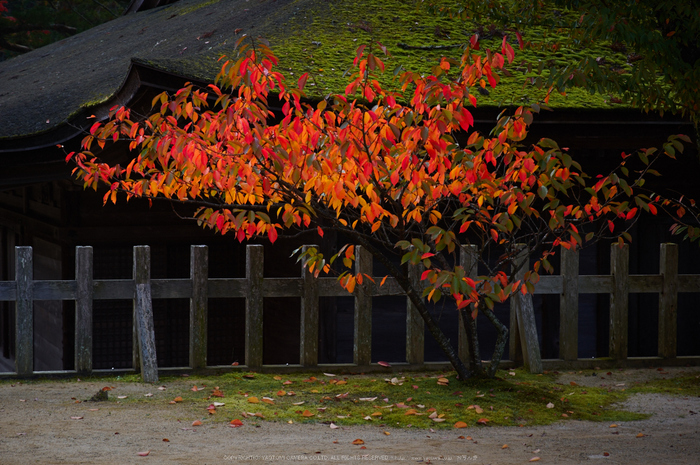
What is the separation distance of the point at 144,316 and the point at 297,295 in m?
1.29

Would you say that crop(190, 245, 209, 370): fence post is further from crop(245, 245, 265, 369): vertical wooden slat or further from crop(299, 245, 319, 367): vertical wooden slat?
crop(299, 245, 319, 367): vertical wooden slat

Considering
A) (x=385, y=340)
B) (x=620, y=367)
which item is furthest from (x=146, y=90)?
(x=385, y=340)

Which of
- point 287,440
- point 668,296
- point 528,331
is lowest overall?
point 287,440

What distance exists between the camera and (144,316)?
5.89 m

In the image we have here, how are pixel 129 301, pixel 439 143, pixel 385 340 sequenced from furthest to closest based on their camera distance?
pixel 385 340, pixel 129 301, pixel 439 143

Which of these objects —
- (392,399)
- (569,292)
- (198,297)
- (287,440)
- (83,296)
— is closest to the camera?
(287,440)

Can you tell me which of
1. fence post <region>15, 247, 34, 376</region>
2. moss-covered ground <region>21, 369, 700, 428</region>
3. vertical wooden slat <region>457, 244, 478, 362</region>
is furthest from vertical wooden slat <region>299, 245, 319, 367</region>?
fence post <region>15, 247, 34, 376</region>

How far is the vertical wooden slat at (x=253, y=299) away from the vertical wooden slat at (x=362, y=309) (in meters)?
0.83

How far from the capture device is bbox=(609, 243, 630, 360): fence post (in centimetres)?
657

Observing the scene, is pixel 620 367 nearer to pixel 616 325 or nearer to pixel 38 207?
pixel 616 325

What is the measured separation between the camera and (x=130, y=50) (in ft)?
37.3

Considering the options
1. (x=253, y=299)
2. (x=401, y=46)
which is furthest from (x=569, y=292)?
(x=401, y=46)

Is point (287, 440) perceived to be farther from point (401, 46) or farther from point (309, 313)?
point (401, 46)

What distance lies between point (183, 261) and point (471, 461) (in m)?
5.67
